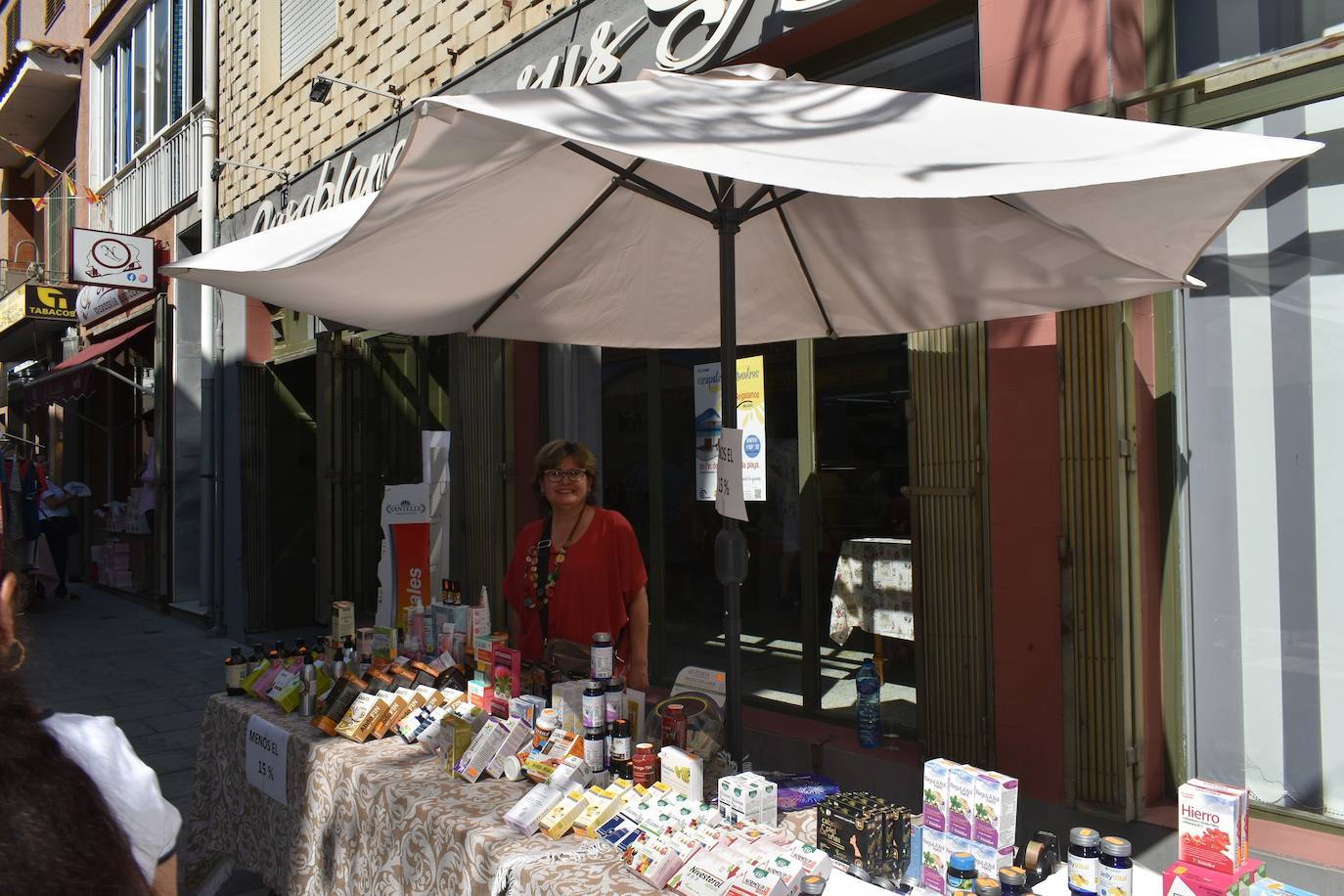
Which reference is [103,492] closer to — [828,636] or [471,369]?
[471,369]

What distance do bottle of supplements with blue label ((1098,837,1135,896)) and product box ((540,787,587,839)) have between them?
1248 mm

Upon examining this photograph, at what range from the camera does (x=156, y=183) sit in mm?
12281

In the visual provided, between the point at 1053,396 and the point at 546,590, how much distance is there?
2.24 metres

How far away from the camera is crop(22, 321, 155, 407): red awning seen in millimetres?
12945

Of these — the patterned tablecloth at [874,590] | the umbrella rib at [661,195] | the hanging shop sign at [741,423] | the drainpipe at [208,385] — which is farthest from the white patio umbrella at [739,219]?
the drainpipe at [208,385]

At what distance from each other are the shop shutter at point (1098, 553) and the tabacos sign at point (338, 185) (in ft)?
17.6

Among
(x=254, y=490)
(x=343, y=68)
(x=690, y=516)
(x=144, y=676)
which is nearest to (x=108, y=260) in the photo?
(x=254, y=490)

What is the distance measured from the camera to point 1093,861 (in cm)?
193

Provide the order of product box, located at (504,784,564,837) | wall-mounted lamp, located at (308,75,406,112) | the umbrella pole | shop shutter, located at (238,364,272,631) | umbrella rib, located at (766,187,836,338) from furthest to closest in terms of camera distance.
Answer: shop shutter, located at (238,364,272,631) → wall-mounted lamp, located at (308,75,406,112) → umbrella rib, located at (766,187,836,338) → the umbrella pole → product box, located at (504,784,564,837)

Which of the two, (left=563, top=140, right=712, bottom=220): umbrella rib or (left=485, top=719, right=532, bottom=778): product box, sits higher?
(left=563, top=140, right=712, bottom=220): umbrella rib

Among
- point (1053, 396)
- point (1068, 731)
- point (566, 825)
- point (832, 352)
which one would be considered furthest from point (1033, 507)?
point (566, 825)

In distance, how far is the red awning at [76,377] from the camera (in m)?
12.9

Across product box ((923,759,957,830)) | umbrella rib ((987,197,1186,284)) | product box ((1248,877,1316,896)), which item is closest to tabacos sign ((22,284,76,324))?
umbrella rib ((987,197,1186,284))

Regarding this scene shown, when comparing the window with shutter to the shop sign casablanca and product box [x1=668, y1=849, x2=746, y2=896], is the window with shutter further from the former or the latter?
product box [x1=668, y1=849, x2=746, y2=896]
